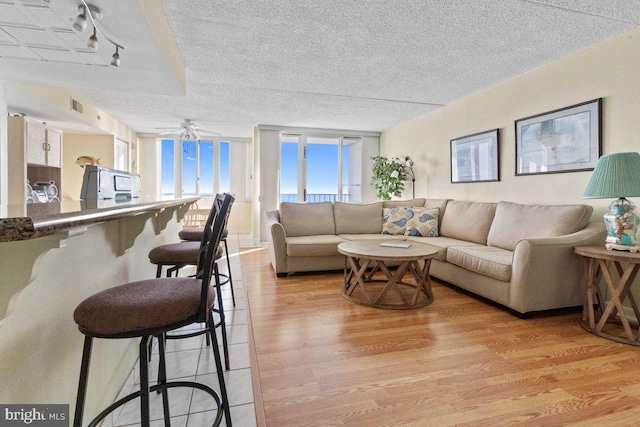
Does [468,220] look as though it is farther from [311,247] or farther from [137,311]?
[137,311]

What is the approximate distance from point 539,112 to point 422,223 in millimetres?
1739

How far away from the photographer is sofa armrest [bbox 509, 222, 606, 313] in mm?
2408

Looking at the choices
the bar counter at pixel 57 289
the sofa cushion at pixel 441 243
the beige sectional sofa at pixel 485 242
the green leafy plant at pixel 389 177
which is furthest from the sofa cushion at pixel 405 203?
the bar counter at pixel 57 289

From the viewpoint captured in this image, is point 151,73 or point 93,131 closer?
point 151,73

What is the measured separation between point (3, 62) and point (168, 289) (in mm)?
3023

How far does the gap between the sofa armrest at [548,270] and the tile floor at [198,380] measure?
2.11 meters

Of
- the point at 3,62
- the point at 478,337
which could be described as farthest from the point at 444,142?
the point at 3,62

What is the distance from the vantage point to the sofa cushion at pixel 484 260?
101 inches

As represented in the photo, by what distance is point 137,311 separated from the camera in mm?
942

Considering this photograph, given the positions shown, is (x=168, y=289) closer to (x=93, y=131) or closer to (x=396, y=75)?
(x=396, y=75)

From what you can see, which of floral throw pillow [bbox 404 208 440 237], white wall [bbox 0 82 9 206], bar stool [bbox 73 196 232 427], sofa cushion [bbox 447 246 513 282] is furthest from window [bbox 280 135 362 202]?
bar stool [bbox 73 196 232 427]

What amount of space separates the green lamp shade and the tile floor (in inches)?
105

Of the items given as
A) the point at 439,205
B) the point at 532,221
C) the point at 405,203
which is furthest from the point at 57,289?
the point at 405,203

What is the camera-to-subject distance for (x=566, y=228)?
103 inches
